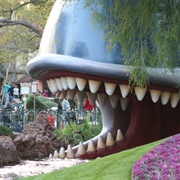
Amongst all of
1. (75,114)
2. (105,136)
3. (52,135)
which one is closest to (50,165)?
(105,136)

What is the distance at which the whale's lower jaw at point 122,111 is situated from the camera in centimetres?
515

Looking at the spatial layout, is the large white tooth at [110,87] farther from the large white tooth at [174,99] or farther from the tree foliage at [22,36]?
the tree foliage at [22,36]

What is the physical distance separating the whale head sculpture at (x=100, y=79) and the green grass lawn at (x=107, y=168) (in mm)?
210

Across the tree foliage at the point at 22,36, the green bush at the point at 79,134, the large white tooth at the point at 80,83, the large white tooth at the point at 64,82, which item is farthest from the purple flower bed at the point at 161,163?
the tree foliage at the point at 22,36

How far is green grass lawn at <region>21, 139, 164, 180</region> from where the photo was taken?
5.01 m

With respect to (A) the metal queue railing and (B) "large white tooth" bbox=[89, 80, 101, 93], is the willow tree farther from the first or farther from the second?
(A) the metal queue railing

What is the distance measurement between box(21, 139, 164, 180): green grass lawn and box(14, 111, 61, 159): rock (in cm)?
430

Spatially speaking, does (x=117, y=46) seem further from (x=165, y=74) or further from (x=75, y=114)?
(x=75, y=114)

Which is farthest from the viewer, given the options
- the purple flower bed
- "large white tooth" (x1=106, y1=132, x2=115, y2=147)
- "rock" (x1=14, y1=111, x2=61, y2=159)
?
"rock" (x1=14, y1=111, x2=61, y2=159)

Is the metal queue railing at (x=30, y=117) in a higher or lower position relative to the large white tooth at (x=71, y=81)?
lower

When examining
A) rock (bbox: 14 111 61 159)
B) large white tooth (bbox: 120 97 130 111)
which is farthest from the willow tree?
rock (bbox: 14 111 61 159)

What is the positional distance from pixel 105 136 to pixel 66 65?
1.18m

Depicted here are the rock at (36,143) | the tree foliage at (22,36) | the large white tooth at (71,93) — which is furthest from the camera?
the tree foliage at (22,36)

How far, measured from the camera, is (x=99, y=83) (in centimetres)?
517
